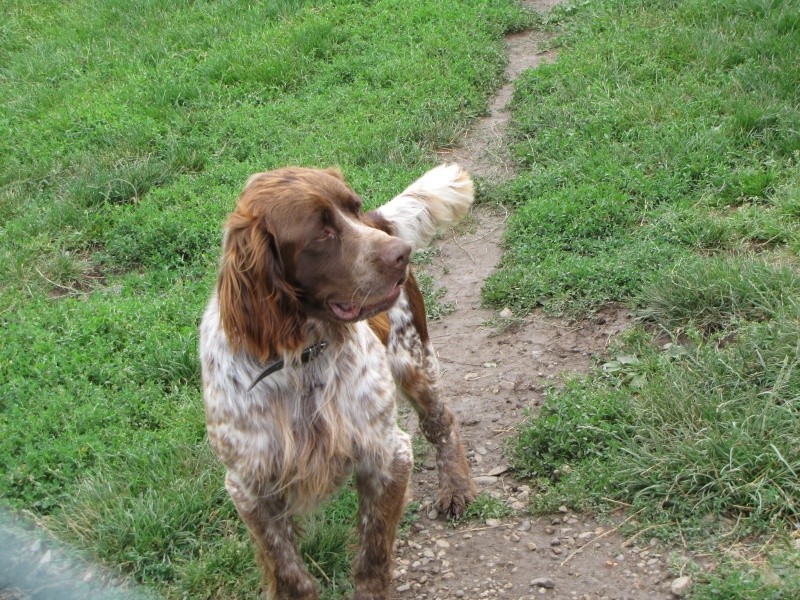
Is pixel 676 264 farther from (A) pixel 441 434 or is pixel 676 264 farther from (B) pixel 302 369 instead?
(B) pixel 302 369

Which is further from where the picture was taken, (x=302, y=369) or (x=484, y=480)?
(x=484, y=480)

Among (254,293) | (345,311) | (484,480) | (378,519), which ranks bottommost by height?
(484,480)

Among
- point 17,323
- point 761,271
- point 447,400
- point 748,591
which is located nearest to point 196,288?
point 17,323

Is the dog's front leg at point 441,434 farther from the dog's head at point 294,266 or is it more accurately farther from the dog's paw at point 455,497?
the dog's head at point 294,266

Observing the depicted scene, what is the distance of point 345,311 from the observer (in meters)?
3.51

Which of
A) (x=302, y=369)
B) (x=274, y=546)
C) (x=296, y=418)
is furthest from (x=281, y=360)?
(x=274, y=546)

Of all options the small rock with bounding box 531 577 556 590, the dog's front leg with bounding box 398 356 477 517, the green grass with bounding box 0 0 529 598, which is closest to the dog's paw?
the dog's front leg with bounding box 398 356 477 517

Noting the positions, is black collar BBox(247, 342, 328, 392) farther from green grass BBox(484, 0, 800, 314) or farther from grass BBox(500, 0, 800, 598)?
green grass BBox(484, 0, 800, 314)

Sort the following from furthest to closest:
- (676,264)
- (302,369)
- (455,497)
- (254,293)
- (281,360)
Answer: (676,264), (455,497), (302,369), (281,360), (254,293)

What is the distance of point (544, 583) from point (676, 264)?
2.03 m

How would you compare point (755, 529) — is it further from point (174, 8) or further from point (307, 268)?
point (174, 8)

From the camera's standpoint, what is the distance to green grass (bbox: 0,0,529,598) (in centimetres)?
424

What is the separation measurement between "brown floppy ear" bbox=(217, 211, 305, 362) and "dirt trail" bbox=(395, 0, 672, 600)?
1.27 m

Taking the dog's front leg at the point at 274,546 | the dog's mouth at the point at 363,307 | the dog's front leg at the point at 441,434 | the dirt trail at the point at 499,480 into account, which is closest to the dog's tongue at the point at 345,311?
the dog's mouth at the point at 363,307
